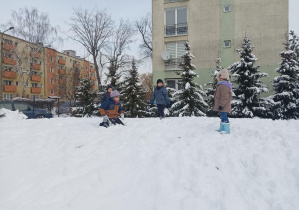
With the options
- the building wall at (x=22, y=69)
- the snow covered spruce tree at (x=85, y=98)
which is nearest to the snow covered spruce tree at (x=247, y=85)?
the snow covered spruce tree at (x=85, y=98)

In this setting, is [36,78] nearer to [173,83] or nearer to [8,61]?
[8,61]

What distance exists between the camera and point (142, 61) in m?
36.6

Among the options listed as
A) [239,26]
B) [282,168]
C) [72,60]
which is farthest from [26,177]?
[72,60]

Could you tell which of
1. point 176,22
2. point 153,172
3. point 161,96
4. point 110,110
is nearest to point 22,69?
point 176,22

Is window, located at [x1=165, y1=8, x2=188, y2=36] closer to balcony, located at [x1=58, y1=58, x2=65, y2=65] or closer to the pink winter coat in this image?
the pink winter coat

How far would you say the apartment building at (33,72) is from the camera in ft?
91.1

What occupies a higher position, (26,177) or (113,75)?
(113,75)

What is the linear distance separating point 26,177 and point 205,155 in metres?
3.41

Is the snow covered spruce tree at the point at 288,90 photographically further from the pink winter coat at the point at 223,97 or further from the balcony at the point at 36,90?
the balcony at the point at 36,90

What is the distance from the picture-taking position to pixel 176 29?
756 inches

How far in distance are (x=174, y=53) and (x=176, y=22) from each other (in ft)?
9.84

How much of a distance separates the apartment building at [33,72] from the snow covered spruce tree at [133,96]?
32.8ft

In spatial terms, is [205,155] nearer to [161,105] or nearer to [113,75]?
[161,105]

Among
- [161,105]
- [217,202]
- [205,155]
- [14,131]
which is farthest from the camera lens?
[161,105]
